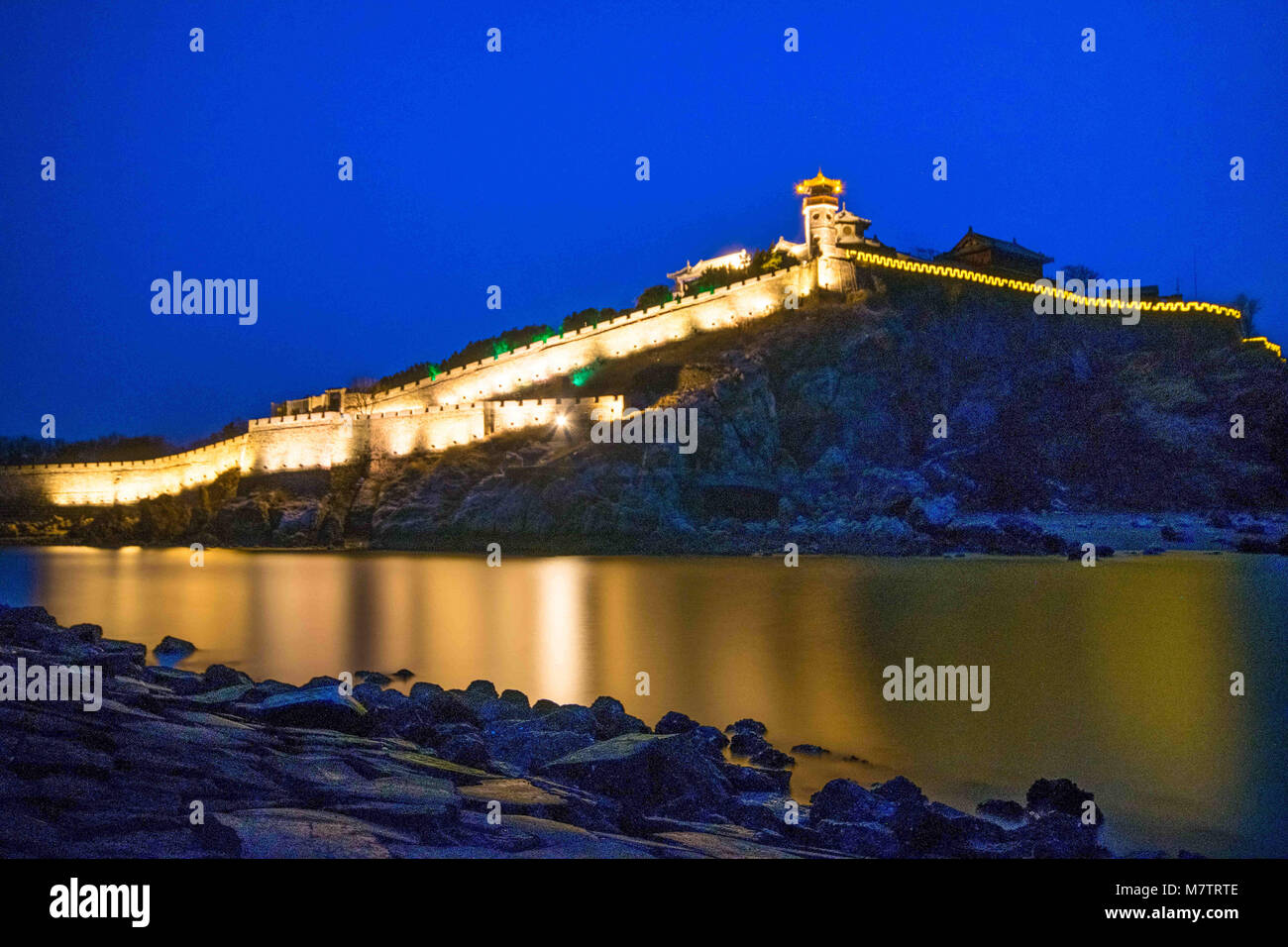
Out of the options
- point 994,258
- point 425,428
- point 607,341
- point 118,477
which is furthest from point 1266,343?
point 118,477

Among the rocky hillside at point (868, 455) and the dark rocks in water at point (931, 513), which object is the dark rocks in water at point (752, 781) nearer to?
the rocky hillside at point (868, 455)

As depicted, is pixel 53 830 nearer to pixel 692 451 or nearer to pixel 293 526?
pixel 692 451

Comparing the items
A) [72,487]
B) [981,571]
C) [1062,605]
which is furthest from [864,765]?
[72,487]

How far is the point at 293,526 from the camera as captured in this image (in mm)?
38656

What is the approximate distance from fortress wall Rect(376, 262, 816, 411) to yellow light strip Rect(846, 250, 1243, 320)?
410cm

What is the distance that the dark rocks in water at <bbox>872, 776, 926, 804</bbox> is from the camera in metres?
5.94

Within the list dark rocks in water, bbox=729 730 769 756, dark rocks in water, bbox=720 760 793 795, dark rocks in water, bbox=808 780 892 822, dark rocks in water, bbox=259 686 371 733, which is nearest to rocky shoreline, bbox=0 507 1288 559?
dark rocks in water, bbox=729 730 769 756

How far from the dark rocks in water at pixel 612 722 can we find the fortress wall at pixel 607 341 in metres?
35.7

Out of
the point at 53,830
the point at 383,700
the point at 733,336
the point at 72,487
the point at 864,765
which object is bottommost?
the point at 864,765

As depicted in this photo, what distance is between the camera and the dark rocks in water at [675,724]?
8.18 m

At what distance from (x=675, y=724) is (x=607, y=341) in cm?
3624

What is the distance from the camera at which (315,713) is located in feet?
21.8

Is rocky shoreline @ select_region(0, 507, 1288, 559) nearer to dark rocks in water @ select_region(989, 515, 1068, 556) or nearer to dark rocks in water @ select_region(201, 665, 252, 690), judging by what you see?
dark rocks in water @ select_region(989, 515, 1068, 556)

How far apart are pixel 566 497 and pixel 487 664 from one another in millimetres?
19438
